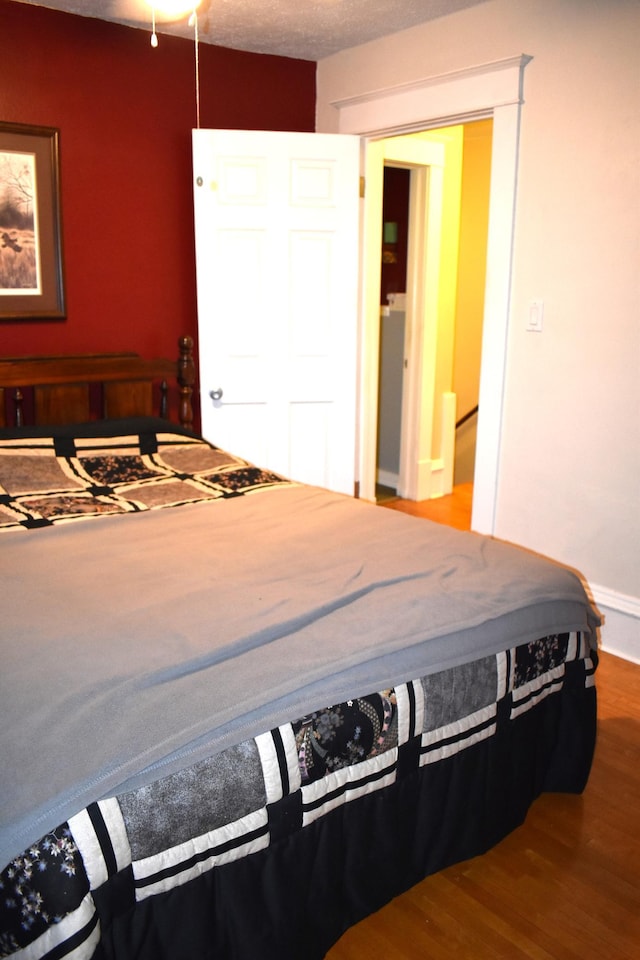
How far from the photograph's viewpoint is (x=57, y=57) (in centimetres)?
345

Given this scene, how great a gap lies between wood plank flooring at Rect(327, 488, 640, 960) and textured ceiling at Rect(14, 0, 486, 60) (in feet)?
10.1

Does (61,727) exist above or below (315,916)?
A: above

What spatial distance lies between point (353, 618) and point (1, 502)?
4.66ft

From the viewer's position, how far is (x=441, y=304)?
17.1 ft

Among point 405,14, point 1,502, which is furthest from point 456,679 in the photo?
point 405,14

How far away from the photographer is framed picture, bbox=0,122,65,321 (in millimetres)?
3426

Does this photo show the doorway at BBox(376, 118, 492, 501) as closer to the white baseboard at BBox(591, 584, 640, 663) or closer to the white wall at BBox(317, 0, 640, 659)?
the white wall at BBox(317, 0, 640, 659)

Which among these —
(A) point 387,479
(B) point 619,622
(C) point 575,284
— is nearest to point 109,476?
(C) point 575,284

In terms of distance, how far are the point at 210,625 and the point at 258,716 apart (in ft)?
0.95

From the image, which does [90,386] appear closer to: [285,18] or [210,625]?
[285,18]

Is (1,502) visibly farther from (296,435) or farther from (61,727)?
(296,435)

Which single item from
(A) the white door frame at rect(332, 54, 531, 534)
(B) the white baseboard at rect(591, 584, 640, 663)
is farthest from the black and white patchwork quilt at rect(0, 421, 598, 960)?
(A) the white door frame at rect(332, 54, 531, 534)

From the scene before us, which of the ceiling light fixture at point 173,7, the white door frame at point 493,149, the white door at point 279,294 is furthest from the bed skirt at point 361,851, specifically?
the ceiling light fixture at point 173,7

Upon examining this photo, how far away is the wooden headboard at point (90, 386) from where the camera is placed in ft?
11.3
